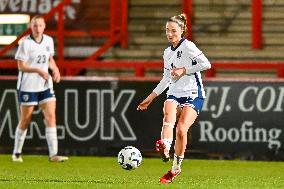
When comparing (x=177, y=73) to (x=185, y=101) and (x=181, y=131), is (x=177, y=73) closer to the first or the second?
(x=185, y=101)

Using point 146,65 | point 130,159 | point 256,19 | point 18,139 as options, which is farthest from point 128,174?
point 256,19

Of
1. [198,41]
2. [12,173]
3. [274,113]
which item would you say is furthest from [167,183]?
[198,41]

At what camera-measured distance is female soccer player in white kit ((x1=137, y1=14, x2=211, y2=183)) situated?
567 inches

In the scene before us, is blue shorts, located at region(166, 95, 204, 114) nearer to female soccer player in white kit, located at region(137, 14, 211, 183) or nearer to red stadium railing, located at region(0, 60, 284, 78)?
female soccer player in white kit, located at region(137, 14, 211, 183)

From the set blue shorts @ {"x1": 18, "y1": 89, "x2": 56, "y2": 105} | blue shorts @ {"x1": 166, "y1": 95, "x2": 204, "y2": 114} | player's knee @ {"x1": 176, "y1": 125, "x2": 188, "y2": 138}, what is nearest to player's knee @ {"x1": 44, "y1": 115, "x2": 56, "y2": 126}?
Answer: blue shorts @ {"x1": 18, "y1": 89, "x2": 56, "y2": 105}

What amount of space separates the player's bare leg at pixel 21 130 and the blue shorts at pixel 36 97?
9cm

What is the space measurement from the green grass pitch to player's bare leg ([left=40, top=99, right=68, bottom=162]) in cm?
15

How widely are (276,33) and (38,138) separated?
16.3 ft

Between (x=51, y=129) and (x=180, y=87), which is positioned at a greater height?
(x=180, y=87)

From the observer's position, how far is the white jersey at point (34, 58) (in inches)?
710

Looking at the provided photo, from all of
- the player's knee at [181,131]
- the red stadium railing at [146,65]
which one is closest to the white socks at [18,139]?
the red stadium railing at [146,65]

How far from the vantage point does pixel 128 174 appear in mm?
16016

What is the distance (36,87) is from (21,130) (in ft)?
2.16

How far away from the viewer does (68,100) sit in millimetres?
19453
